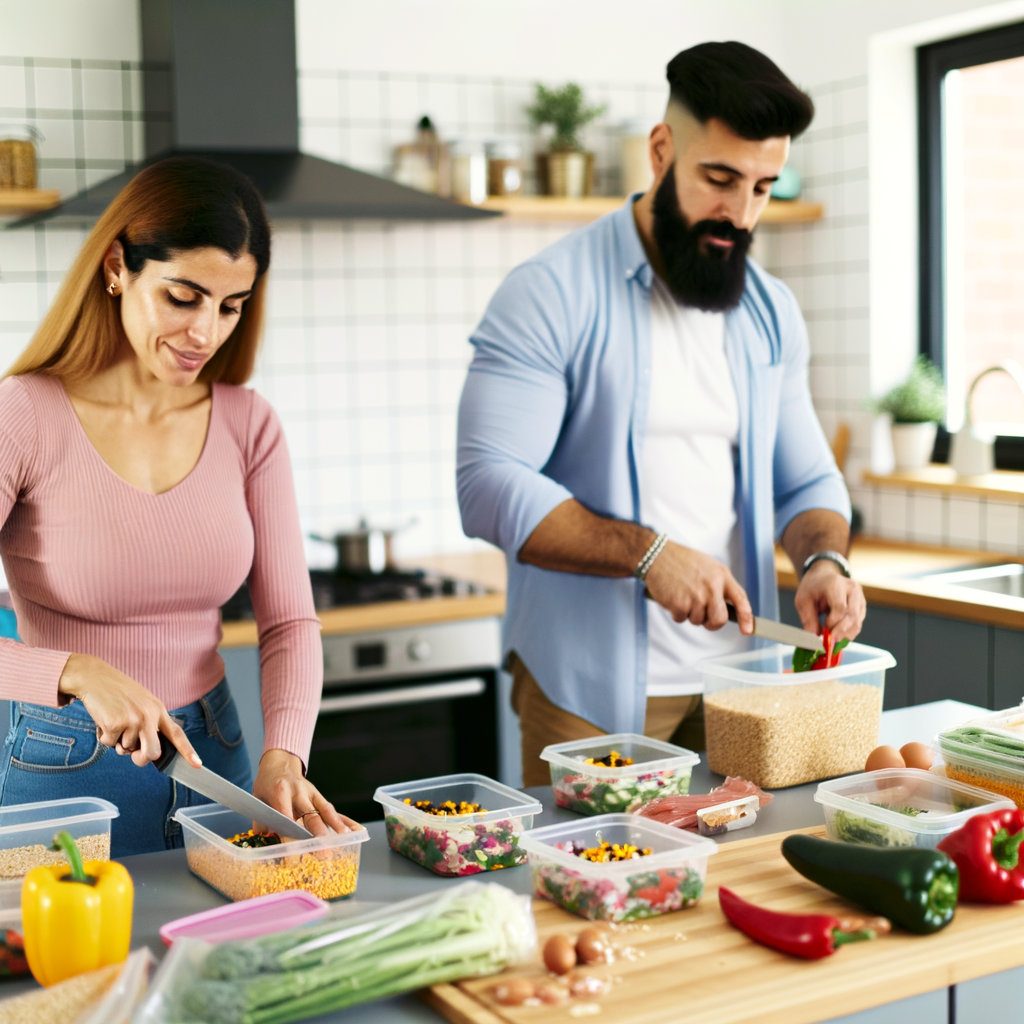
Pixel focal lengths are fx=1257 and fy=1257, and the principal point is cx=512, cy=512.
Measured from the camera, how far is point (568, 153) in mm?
3551

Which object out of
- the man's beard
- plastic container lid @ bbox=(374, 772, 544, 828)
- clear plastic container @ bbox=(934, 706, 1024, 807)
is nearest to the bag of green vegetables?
plastic container lid @ bbox=(374, 772, 544, 828)

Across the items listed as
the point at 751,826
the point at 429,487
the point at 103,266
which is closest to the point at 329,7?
the point at 429,487

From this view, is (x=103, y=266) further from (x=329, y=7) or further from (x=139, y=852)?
(x=329, y=7)

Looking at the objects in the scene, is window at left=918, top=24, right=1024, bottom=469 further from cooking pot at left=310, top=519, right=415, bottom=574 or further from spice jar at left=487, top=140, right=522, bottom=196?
cooking pot at left=310, top=519, right=415, bottom=574

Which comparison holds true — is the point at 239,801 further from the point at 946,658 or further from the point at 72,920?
the point at 946,658

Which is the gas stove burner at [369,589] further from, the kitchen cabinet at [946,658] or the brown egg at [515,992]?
the brown egg at [515,992]

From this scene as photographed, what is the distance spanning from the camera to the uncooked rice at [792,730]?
162cm

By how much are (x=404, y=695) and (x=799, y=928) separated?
1.94 m

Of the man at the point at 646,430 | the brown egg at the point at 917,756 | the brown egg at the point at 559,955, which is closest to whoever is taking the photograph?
the brown egg at the point at 559,955

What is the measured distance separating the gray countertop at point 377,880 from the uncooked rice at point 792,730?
31 mm

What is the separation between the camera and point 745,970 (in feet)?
3.59

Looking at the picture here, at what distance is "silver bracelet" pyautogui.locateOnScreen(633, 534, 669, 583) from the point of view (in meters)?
1.72

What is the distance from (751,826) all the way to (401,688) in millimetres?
1639

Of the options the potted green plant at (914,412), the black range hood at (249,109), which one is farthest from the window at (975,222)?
the black range hood at (249,109)
